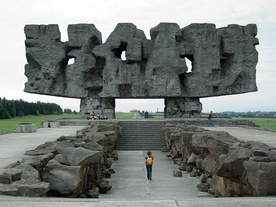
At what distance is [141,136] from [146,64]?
851 centimetres

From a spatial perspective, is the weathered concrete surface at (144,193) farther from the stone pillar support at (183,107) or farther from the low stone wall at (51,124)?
the stone pillar support at (183,107)

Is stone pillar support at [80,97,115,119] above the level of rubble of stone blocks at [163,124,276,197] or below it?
above

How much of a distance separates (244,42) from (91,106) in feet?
43.6

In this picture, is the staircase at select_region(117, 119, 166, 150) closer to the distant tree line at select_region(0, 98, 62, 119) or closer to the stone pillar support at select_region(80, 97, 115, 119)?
the stone pillar support at select_region(80, 97, 115, 119)

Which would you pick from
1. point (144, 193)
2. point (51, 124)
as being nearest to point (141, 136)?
point (51, 124)

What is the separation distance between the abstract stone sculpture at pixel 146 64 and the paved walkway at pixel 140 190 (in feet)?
33.8

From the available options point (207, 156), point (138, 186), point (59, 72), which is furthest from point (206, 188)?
point (59, 72)

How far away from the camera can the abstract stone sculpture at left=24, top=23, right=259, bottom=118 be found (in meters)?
28.0

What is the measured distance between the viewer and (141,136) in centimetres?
2175

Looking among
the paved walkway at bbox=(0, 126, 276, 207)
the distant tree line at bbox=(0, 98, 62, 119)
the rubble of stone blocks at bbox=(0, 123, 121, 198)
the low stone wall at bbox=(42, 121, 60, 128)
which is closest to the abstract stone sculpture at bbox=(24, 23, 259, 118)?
the low stone wall at bbox=(42, 121, 60, 128)

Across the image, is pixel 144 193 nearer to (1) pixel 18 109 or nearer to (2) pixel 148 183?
(2) pixel 148 183

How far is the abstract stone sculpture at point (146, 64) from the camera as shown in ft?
91.7

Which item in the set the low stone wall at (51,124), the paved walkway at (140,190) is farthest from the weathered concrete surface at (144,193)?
the low stone wall at (51,124)

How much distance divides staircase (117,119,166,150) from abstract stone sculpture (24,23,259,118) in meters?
5.45
